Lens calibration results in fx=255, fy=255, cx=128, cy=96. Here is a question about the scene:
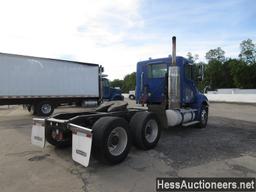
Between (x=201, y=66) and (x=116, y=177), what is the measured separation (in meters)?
6.85

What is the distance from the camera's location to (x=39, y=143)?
6.27m

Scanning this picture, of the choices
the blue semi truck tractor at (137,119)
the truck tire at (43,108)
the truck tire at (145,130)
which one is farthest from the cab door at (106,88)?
the truck tire at (145,130)

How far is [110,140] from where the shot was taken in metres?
5.61

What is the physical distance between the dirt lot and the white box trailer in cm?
745

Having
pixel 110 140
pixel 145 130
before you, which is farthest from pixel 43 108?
pixel 110 140

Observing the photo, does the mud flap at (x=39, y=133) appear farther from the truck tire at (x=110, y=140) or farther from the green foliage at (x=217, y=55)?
the green foliage at (x=217, y=55)

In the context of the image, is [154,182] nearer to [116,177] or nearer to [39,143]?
[116,177]

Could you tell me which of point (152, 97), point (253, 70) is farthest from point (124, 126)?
point (253, 70)

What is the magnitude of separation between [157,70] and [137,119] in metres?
3.50

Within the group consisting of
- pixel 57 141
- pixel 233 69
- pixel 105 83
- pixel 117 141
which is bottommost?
pixel 57 141

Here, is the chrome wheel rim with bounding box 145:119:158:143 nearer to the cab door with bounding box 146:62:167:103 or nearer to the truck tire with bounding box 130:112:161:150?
the truck tire with bounding box 130:112:161:150

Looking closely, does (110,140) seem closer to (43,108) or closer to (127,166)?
(127,166)

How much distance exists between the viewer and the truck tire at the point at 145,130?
21.4ft

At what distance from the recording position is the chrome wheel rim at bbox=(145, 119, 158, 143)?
274 inches
